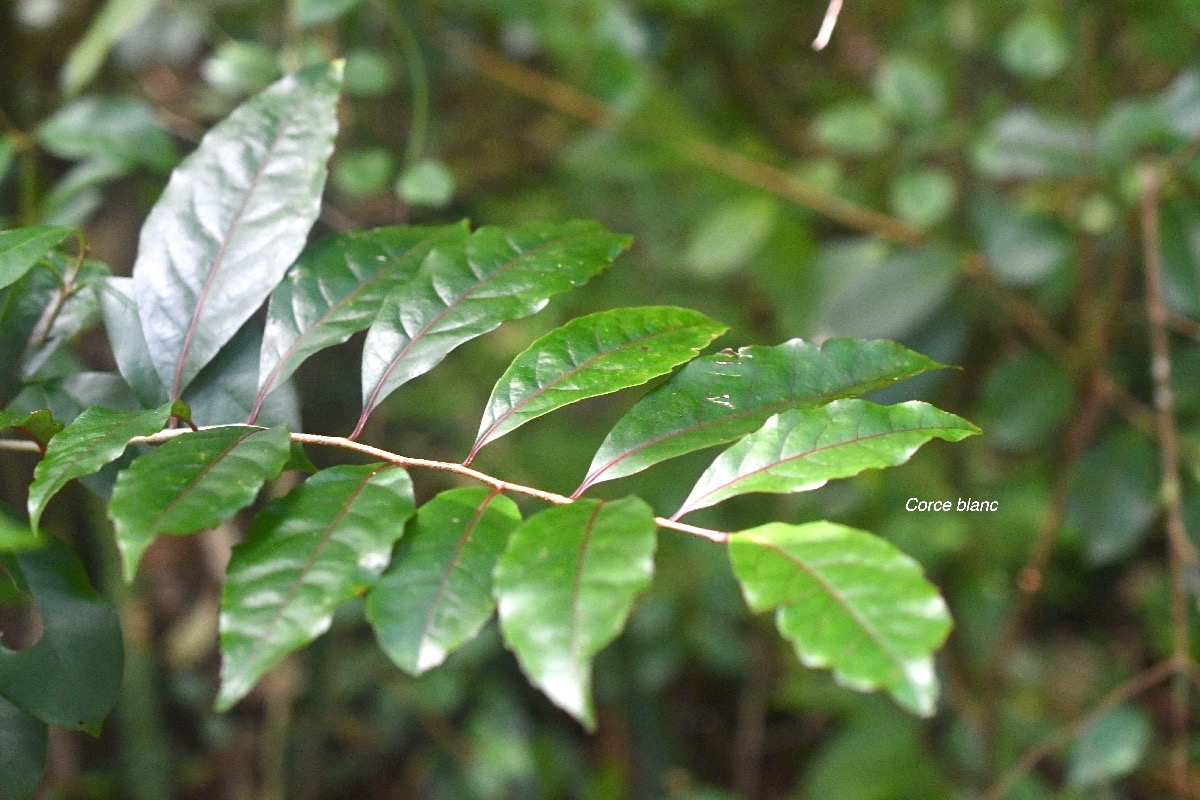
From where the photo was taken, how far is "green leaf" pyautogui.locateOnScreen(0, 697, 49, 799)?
2.14 feet

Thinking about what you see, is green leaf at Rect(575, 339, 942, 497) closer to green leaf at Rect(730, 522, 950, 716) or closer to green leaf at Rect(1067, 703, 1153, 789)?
green leaf at Rect(730, 522, 950, 716)

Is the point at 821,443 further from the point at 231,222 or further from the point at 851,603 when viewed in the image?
the point at 231,222

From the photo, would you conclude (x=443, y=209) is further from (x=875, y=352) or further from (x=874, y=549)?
(x=874, y=549)

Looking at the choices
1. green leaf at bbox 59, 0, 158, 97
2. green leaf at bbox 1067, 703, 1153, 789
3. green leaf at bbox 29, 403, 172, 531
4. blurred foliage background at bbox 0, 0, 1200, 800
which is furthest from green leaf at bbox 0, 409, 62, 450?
green leaf at bbox 1067, 703, 1153, 789

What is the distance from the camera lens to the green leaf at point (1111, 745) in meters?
1.38

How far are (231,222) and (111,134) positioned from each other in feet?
1.83

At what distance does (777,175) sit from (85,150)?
113cm

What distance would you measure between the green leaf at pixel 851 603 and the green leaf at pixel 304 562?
0.22 m

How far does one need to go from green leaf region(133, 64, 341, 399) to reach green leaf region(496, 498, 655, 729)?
325 mm

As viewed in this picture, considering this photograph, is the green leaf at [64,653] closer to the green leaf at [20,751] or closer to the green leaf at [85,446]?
the green leaf at [20,751]

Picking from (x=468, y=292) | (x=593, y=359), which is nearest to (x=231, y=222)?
(x=468, y=292)

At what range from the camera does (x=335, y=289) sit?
0.75 metres

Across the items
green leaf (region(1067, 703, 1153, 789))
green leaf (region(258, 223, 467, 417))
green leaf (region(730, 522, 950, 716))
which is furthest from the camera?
green leaf (region(1067, 703, 1153, 789))

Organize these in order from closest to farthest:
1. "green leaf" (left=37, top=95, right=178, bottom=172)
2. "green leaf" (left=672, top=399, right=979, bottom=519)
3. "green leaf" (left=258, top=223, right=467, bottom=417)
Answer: "green leaf" (left=672, top=399, right=979, bottom=519)
"green leaf" (left=258, top=223, right=467, bottom=417)
"green leaf" (left=37, top=95, right=178, bottom=172)
